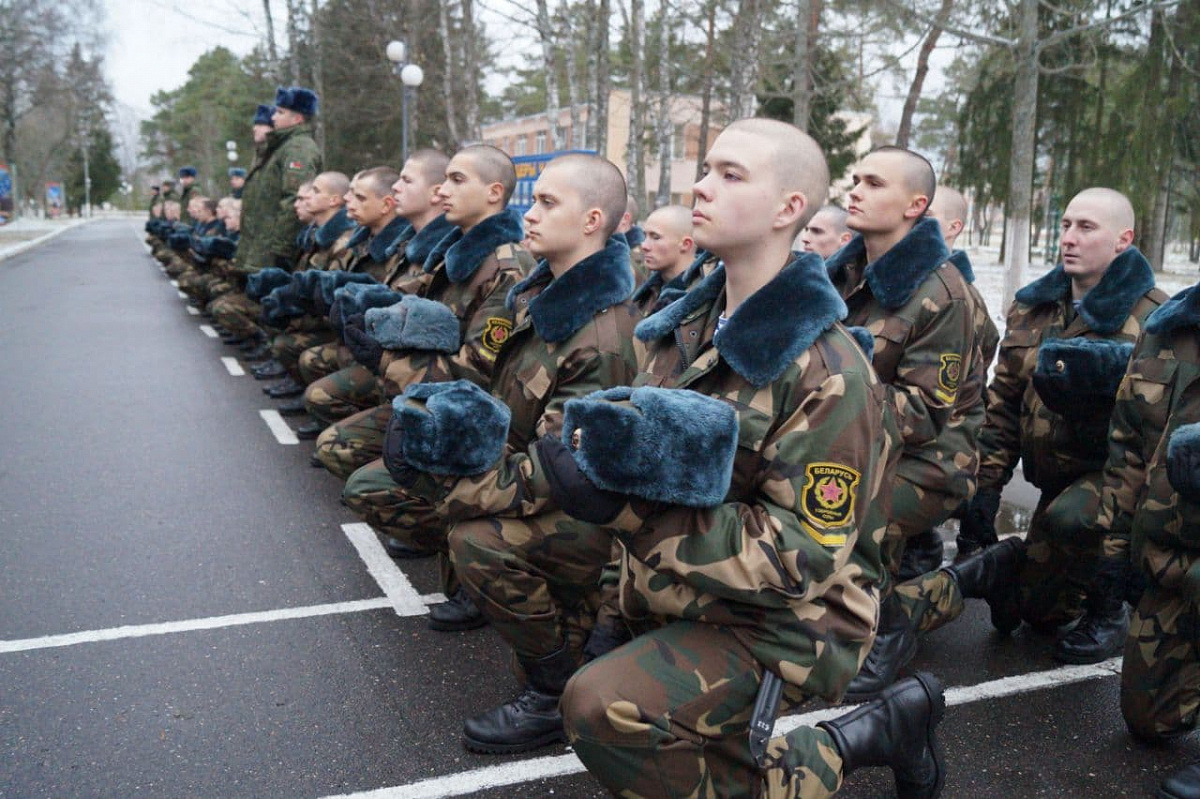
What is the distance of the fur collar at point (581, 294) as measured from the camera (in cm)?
363

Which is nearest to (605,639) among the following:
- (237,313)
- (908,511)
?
(908,511)

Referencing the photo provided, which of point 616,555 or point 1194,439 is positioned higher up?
Result: point 1194,439

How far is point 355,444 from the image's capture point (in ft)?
17.0

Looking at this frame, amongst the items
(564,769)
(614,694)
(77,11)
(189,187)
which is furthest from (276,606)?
(77,11)

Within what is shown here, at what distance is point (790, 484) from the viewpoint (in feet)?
7.50

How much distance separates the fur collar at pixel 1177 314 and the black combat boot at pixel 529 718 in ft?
8.21

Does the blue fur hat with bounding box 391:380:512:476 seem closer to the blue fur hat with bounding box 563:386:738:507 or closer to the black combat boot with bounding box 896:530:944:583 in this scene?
the blue fur hat with bounding box 563:386:738:507

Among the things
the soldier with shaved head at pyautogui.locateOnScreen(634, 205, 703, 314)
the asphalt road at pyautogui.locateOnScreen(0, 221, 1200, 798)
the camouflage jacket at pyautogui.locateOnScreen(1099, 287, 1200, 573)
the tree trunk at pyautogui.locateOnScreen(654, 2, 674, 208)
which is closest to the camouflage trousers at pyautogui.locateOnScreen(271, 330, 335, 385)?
the asphalt road at pyautogui.locateOnScreen(0, 221, 1200, 798)

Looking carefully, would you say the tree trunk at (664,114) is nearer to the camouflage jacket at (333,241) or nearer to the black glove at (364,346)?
the camouflage jacket at (333,241)

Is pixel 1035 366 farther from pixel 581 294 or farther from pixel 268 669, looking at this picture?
pixel 268 669

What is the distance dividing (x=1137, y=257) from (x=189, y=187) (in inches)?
779

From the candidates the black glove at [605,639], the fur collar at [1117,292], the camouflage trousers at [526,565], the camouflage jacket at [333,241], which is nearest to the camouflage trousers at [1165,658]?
the fur collar at [1117,292]

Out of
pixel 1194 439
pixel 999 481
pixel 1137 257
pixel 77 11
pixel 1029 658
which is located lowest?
pixel 1029 658

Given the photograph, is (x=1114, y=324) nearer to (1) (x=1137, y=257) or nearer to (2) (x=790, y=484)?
(1) (x=1137, y=257)
